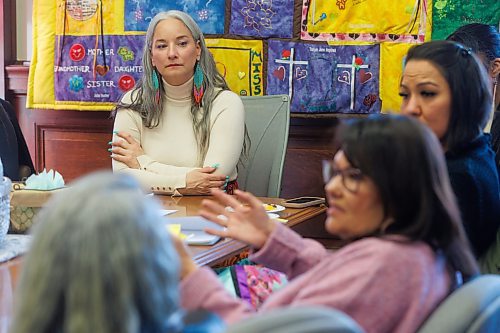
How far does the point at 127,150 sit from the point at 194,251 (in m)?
1.06

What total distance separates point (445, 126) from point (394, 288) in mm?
666

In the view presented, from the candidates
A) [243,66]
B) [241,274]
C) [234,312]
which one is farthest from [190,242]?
[243,66]

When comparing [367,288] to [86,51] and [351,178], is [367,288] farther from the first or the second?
[86,51]

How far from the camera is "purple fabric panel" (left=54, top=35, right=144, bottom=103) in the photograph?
3373mm

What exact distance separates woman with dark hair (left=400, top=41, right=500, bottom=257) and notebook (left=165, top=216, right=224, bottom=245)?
0.54m

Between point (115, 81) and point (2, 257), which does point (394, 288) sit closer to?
point (2, 257)

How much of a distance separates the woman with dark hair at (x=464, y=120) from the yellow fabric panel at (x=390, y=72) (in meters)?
1.55

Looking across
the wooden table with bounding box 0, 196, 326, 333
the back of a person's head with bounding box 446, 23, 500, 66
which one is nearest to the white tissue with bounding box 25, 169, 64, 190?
the wooden table with bounding box 0, 196, 326, 333

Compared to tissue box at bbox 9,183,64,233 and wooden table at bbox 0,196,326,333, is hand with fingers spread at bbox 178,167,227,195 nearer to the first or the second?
wooden table at bbox 0,196,326,333

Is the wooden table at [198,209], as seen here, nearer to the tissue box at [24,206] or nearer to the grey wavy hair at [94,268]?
the tissue box at [24,206]

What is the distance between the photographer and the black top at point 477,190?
1.44 m

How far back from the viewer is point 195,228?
1623mm

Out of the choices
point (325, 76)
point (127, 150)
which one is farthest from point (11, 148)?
point (325, 76)

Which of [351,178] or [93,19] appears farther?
[93,19]
